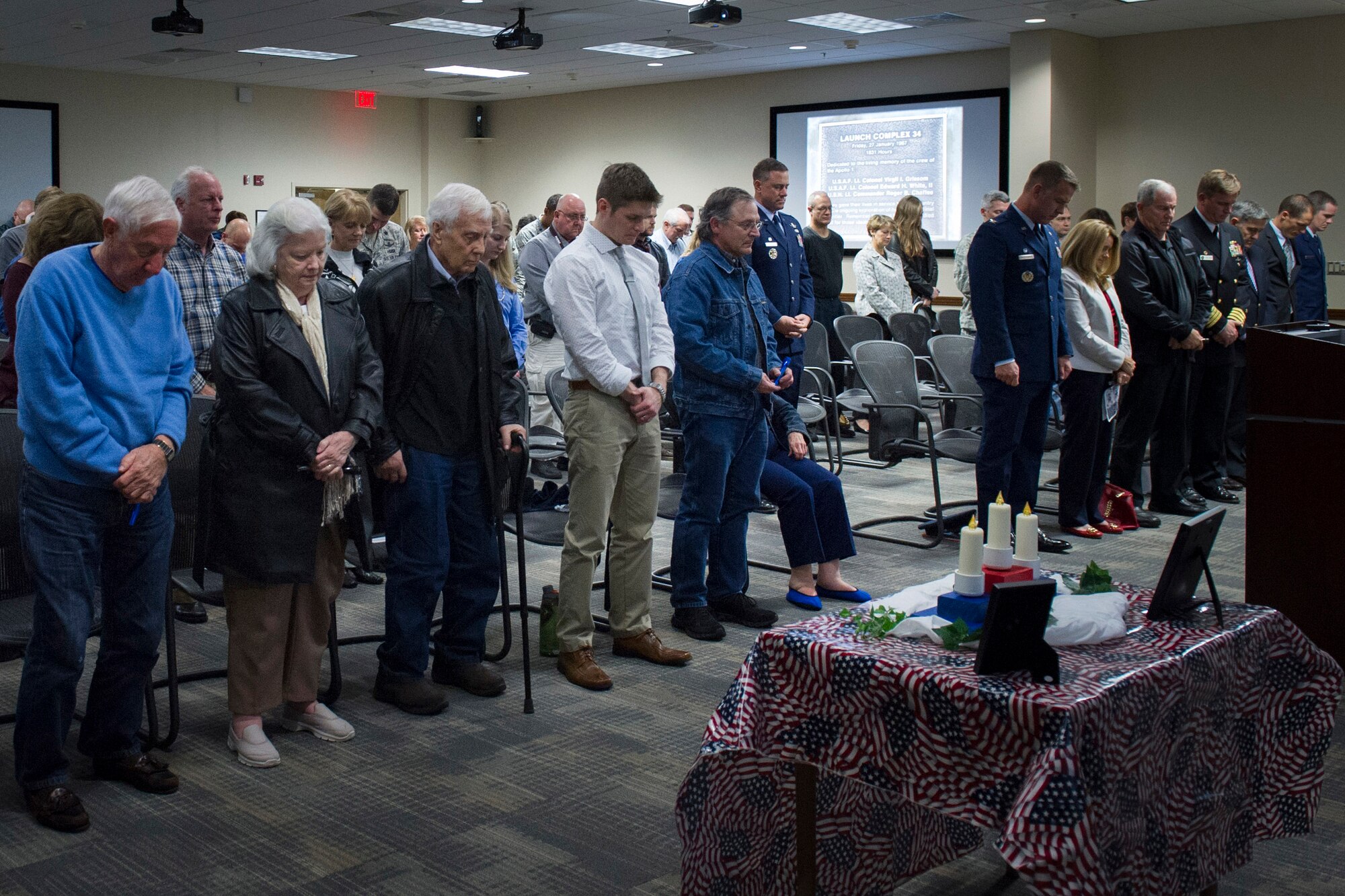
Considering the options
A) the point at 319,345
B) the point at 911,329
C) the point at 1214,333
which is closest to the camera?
the point at 319,345

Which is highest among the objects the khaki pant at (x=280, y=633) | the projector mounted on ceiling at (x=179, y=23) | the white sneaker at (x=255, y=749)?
the projector mounted on ceiling at (x=179, y=23)

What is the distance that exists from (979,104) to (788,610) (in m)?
8.94

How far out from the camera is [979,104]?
40.8ft

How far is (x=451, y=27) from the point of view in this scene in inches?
453

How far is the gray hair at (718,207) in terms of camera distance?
416 cm

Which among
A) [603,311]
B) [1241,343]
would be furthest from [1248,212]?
[603,311]

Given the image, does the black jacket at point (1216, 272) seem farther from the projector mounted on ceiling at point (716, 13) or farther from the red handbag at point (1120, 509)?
the projector mounted on ceiling at point (716, 13)

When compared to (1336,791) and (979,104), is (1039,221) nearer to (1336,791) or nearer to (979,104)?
(1336,791)

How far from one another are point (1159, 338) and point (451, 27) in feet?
24.3

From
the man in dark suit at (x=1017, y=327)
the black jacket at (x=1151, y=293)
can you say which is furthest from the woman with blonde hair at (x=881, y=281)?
the man in dark suit at (x=1017, y=327)

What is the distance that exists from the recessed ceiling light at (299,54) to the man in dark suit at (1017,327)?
9.47m

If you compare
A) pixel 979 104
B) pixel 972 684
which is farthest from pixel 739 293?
pixel 979 104

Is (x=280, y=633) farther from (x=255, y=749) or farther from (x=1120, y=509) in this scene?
(x=1120, y=509)

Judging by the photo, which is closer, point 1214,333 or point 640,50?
point 1214,333
